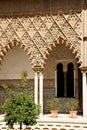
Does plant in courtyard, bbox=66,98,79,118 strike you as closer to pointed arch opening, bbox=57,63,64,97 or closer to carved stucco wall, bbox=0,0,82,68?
pointed arch opening, bbox=57,63,64,97

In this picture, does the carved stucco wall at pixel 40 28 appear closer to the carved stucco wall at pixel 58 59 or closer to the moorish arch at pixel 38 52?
the moorish arch at pixel 38 52

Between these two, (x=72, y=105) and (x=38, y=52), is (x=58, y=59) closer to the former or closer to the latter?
(x=38, y=52)

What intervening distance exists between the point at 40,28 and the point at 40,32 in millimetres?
138

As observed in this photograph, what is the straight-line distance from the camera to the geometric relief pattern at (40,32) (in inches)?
423

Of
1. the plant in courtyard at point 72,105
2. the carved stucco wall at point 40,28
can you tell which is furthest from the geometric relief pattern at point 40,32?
the plant in courtyard at point 72,105

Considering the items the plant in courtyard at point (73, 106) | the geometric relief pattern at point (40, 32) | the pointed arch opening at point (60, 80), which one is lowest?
the plant in courtyard at point (73, 106)

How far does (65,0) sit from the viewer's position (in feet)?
36.1

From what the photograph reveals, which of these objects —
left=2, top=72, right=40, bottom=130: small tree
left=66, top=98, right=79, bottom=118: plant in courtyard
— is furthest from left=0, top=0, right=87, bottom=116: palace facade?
left=2, top=72, right=40, bottom=130: small tree

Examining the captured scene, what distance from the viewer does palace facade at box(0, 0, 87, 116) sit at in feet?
35.1

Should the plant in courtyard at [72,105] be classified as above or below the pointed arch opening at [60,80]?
below

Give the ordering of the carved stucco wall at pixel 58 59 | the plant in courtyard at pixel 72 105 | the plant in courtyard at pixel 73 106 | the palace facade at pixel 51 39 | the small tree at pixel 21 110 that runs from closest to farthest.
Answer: the small tree at pixel 21 110 < the palace facade at pixel 51 39 < the plant in courtyard at pixel 73 106 < the plant in courtyard at pixel 72 105 < the carved stucco wall at pixel 58 59

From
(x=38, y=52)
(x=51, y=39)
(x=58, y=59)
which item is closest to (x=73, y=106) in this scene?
(x=58, y=59)

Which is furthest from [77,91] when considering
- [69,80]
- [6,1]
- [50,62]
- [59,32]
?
[6,1]

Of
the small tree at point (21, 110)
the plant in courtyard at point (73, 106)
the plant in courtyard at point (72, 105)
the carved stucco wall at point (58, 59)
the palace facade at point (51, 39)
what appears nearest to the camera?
the small tree at point (21, 110)
